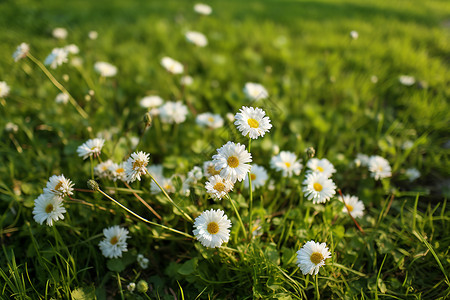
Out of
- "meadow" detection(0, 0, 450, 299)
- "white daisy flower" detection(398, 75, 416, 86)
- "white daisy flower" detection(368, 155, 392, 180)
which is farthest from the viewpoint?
"white daisy flower" detection(398, 75, 416, 86)

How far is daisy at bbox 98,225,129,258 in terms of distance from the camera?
4.12 ft

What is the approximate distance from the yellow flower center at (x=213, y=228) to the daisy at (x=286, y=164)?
0.53m

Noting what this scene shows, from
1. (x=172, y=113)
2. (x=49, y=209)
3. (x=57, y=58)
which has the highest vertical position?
(x=57, y=58)

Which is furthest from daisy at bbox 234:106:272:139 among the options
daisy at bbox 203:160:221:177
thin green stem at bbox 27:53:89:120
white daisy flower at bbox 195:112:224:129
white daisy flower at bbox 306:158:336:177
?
thin green stem at bbox 27:53:89:120

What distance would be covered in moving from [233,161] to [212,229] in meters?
0.27

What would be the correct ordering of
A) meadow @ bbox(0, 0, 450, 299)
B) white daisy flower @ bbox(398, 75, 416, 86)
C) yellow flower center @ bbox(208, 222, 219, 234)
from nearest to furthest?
yellow flower center @ bbox(208, 222, 219, 234) → meadow @ bbox(0, 0, 450, 299) → white daisy flower @ bbox(398, 75, 416, 86)

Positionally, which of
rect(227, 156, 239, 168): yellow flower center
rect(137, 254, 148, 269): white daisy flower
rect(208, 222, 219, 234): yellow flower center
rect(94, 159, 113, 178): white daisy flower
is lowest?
rect(137, 254, 148, 269): white daisy flower

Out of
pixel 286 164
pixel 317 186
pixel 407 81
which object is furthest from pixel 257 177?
pixel 407 81

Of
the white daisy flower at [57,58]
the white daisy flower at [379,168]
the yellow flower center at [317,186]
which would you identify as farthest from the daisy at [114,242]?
the white daisy flower at [379,168]

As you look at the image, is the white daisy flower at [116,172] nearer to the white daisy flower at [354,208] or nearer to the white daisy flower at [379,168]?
the white daisy flower at [354,208]

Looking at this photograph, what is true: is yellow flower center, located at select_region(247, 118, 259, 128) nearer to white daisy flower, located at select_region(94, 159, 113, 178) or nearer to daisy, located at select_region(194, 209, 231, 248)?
daisy, located at select_region(194, 209, 231, 248)

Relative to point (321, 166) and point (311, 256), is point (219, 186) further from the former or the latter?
point (321, 166)

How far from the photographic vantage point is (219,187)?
1024 mm

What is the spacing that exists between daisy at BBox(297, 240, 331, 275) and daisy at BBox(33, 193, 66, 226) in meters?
0.91
